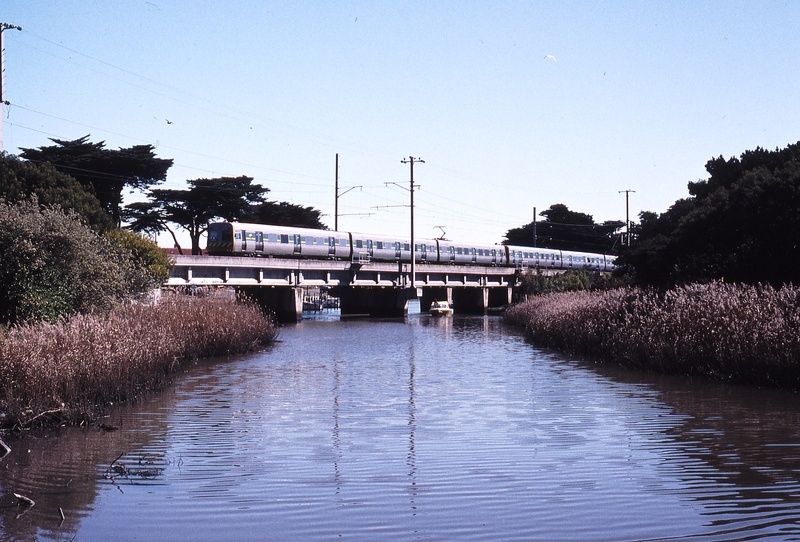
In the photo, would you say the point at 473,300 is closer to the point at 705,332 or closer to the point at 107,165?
the point at 107,165

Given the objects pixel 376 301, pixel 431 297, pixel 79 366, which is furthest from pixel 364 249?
pixel 79 366

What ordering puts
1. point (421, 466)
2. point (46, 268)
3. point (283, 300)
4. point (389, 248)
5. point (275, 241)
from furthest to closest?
point (389, 248)
point (283, 300)
point (275, 241)
point (46, 268)
point (421, 466)

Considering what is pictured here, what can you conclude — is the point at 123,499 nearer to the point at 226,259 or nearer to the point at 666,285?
the point at 666,285

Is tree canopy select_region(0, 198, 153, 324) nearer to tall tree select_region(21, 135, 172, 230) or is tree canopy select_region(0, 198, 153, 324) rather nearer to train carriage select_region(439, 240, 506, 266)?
tall tree select_region(21, 135, 172, 230)

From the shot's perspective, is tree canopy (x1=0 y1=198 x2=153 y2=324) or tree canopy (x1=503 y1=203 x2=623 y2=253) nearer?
tree canopy (x1=0 y1=198 x2=153 y2=324)

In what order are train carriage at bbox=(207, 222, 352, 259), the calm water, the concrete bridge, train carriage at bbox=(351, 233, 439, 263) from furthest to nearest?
train carriage at bbox=(351, 233, 439, 263)
train carriage at bbox=(207, 222, 352, 259)
the concrete bridge
the calm water

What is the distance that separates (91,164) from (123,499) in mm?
53865

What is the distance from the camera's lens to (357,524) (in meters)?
7.84

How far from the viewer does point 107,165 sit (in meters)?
59.3

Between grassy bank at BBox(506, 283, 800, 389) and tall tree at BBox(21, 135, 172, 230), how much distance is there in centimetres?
4019

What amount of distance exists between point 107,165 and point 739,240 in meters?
45.1

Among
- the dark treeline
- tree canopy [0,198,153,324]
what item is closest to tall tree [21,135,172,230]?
the dark treeline

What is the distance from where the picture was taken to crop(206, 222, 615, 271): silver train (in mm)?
59469

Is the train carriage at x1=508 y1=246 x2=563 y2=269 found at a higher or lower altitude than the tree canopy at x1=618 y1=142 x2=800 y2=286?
higher
